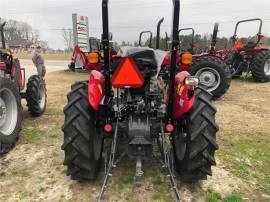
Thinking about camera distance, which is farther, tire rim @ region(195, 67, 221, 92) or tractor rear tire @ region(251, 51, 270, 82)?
tractor rear tire @ region(251, 51, 270, 82)

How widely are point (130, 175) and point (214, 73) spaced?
15.5ft

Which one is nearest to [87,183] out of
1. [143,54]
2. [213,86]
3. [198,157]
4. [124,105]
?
[124,105]

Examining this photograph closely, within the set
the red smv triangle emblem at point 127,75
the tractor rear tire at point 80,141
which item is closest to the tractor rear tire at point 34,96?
the tractor rear tire at point 80,141

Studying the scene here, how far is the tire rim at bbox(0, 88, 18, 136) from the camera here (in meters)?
4.13

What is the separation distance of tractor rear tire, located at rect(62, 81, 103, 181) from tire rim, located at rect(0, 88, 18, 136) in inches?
57.3

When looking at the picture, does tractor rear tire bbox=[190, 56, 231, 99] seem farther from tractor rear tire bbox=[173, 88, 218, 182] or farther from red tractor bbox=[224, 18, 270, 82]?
tractor rear tire bbox=[173, 88, 218, 182]

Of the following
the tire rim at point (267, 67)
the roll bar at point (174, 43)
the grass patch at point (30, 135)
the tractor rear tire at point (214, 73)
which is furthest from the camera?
the tire rim at point (267, 67)

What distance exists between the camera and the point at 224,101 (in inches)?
295

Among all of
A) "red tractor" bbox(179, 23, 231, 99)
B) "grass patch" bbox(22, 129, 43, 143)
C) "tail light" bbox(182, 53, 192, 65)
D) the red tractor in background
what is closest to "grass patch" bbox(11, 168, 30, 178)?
"grass patch" bbox(22, 129, 43, 143)

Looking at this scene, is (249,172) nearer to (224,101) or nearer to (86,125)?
(86,125)

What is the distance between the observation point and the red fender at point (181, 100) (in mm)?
2975

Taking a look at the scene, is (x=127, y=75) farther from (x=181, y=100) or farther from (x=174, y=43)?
(x=181, y=100)

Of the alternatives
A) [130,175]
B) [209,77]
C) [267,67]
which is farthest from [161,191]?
[267,67]

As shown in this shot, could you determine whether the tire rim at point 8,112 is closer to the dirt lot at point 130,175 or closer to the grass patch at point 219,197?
the dirt lot at point 130,175
